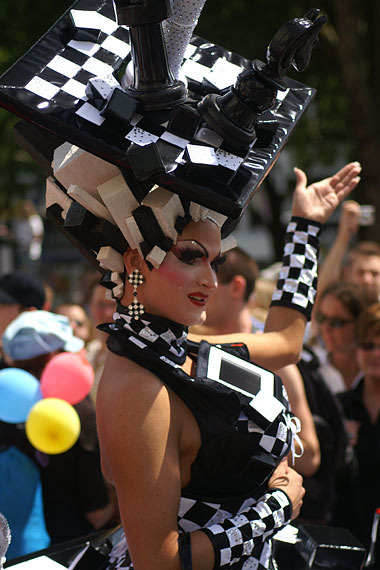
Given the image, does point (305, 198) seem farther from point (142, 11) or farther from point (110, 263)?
point (142, 11)

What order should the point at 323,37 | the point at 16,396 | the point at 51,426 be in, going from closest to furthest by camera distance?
1. the point at 51,426
2. the point at 16,396
3. the point at 323,37

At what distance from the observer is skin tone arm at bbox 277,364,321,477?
3359 millimetres

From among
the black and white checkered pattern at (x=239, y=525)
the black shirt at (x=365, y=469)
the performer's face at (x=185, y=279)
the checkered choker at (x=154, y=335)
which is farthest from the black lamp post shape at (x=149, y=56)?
the black shirt at (x=365, y=469)

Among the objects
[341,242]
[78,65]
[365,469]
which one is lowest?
[365,469]

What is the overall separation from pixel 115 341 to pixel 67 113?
66 cm

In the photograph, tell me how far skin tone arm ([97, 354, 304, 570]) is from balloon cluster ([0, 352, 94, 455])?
921 mm

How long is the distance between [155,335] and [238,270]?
1.77 metres

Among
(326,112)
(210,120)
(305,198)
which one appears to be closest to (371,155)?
(326,112)

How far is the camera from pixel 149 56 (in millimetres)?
1914

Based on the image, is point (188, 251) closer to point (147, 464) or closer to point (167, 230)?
point (167, 230)

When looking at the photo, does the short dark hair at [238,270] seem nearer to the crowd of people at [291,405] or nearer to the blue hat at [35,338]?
the crowd of people at [291,405]

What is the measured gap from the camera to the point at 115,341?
81.4 inches

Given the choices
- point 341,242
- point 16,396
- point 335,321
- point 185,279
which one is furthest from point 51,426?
point 341,242

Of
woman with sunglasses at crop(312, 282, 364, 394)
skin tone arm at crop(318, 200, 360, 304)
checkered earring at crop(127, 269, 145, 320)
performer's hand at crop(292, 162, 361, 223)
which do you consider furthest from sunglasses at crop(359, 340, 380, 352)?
checkered earring at crop(127, 269, 145, 320)
